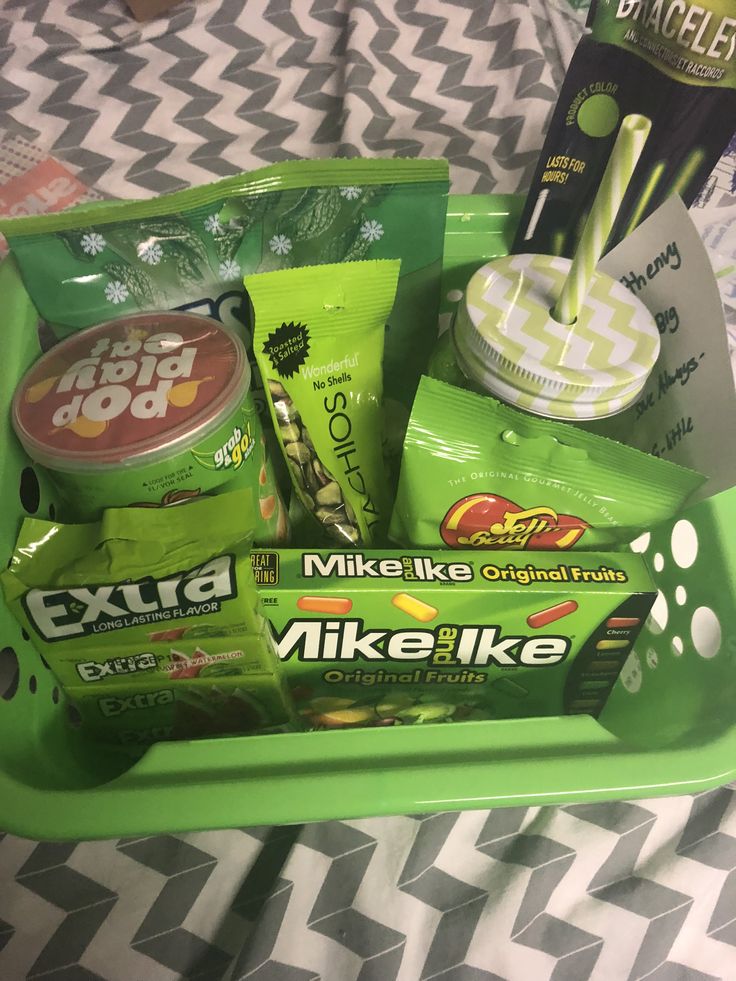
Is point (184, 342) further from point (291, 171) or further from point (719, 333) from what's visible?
point (719, 333)

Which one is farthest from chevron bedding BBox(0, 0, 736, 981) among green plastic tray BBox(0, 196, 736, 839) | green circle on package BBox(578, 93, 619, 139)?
green circle on package BBox(578, 93, 619, 139)

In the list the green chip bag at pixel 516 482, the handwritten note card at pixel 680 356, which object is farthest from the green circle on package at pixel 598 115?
the green chip bag at pixel 516 482

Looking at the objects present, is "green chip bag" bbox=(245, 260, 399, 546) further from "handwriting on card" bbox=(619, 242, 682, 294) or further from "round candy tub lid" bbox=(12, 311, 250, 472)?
"handwriting on card" bbox=(619, 242, 682, 294)

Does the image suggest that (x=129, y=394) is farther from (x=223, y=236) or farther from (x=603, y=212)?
(x=603, y=212)

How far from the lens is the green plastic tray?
34 centimetres

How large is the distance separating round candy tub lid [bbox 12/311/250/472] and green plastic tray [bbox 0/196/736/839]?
36 mm

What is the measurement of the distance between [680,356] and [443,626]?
0.81 feet

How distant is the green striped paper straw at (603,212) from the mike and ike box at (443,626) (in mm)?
167

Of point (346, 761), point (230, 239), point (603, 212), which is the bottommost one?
point (346, 761)

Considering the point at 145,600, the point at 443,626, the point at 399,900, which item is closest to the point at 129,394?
the point at 145,600

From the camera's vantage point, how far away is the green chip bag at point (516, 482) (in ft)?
1.40

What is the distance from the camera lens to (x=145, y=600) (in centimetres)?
39

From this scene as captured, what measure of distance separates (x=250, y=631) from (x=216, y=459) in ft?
0.34

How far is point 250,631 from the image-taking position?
0.41 m
